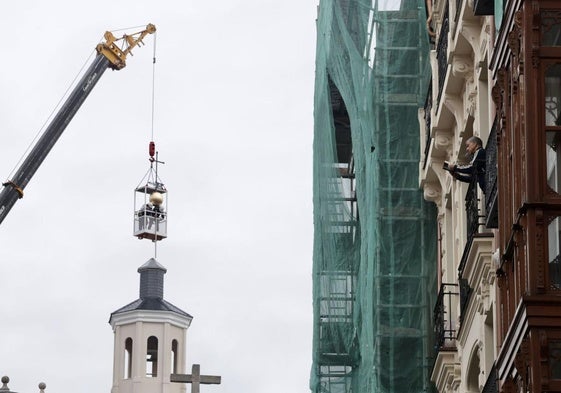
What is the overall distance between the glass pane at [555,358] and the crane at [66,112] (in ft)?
142

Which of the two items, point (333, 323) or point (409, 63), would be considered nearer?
point (409, 63)

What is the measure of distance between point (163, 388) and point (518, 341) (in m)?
86.0

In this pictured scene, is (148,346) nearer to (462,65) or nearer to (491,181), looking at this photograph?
(462,65)

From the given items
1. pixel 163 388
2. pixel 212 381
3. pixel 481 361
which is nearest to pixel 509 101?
pixel 481 361

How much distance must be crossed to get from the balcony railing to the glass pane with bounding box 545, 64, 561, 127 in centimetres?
1267

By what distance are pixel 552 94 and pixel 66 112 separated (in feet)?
164

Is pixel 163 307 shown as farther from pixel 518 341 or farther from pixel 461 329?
pixel 518 341

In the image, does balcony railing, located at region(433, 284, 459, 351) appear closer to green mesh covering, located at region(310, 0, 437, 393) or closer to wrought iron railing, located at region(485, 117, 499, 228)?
green mesh covering, located at region(310, 0, 437, 393)

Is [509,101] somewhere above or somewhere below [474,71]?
below

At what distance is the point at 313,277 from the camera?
49.8 meters

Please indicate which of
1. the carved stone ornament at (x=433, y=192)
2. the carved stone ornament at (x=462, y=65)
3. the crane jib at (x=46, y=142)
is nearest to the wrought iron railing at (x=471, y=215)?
the carved stone ornament at (x=462, y=65)

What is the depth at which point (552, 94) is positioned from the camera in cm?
2384

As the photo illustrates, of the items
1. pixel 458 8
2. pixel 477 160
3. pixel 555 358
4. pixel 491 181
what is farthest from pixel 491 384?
pixel 555 358

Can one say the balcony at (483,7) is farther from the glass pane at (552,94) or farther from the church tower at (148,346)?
the church tower at (148,346)
